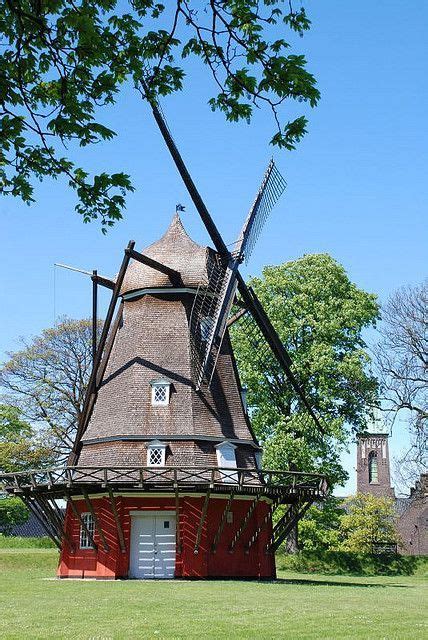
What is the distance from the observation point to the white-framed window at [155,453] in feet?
78.8

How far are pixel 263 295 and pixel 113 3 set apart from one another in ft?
93.3

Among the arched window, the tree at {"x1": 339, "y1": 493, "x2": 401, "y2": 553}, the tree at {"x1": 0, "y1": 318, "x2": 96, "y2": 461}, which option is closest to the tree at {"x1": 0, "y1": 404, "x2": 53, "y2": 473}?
the tree at {"x1": 0, "y1": 318, "x2": 96, "y2": 461}

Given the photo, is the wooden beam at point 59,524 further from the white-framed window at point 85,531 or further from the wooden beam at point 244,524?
the wooden beam at point 244,524

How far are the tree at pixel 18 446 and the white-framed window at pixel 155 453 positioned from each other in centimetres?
1754

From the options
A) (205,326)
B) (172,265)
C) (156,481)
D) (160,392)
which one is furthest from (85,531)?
(172,265)

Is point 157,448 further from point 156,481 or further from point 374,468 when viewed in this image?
point 374,468

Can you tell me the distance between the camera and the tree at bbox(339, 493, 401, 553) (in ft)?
161

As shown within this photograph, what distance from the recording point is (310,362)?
33188 mm

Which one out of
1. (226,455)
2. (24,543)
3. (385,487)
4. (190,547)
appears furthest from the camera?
(385,487)

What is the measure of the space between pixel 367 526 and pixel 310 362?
72.7 ft

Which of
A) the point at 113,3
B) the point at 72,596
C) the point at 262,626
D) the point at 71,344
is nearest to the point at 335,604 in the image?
the point at 262,626

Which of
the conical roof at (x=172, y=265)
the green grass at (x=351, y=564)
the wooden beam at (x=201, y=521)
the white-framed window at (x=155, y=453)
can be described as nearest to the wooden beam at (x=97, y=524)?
the white-framed window at (x=155, y=453)

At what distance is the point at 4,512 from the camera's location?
45844mm

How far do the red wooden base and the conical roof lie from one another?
763cm
